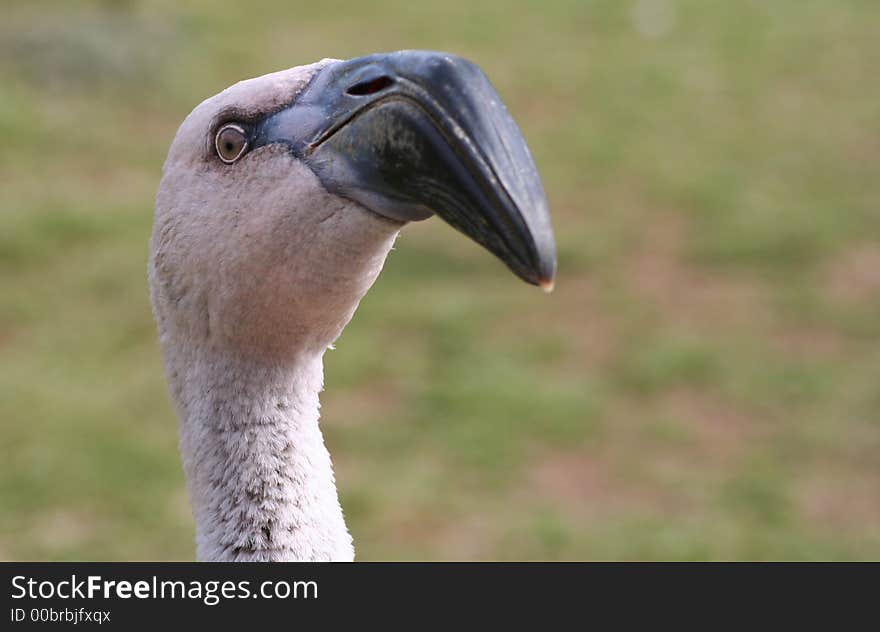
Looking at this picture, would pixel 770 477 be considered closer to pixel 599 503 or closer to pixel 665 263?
pixel 599 503

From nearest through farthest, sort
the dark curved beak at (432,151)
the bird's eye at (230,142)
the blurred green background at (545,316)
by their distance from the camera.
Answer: the dark curved beak at (432,151) < the bird's eye at (230,142) < the blurred green background at (545,316)

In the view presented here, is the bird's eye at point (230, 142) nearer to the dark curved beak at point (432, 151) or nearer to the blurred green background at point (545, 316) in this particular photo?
the dark curved beak at point (432, 151)

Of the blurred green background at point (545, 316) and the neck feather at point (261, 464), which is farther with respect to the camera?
the blurred green background at point (545, 316)

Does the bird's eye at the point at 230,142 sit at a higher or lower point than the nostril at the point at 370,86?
higher

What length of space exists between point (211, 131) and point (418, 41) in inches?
397

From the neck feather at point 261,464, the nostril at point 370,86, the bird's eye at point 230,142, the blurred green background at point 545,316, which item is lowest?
the neck feather at point 261,464

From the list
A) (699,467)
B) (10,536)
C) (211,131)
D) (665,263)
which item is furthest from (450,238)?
(211,131)

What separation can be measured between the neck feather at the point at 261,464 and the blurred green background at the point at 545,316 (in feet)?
11.8

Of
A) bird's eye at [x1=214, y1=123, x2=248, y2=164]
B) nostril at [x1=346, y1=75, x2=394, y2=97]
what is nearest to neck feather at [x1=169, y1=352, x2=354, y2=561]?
bird's eye at [x1=214, y1=123, x2=248, y2=164]

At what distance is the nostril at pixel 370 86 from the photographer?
8.59ft

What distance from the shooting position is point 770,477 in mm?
7148

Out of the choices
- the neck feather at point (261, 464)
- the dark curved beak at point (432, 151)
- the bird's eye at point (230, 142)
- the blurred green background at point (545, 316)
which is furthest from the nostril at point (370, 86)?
the blurred green background at point (545, 316)

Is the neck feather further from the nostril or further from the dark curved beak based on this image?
the nostril

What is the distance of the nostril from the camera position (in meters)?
2.62
